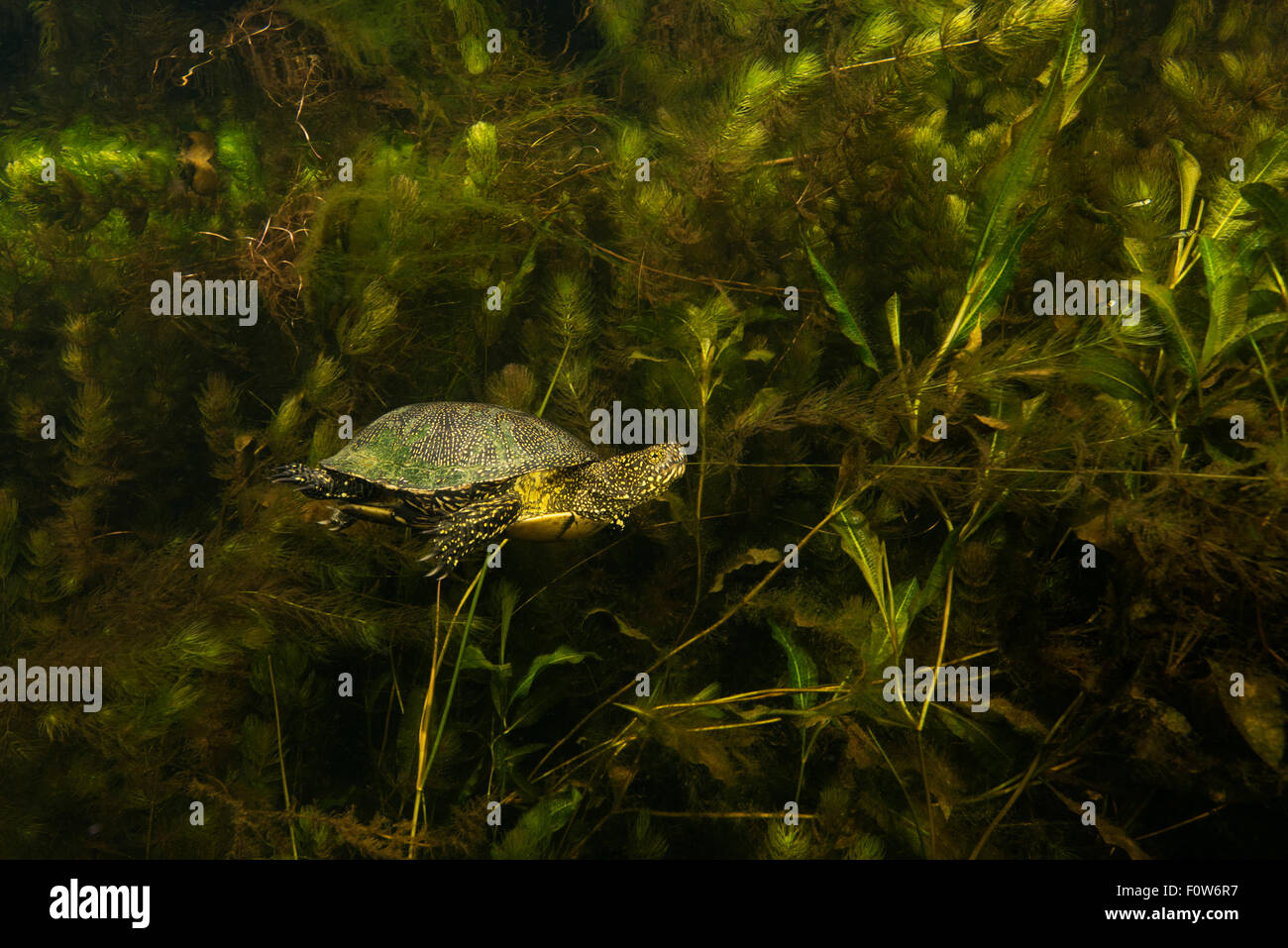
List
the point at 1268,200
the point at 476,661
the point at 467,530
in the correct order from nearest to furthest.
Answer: the point at 1268,200 → the point at 467,530 → the point at 476,661

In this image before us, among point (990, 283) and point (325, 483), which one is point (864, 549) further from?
point (325, 483)

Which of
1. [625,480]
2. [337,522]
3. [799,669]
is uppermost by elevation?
[625,480]

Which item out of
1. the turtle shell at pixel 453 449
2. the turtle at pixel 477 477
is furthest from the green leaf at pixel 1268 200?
the turtle shell at pixel 453 449

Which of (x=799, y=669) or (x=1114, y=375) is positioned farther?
(x=799, y=669)

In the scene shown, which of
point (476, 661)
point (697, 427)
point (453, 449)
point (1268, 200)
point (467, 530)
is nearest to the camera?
point (1268, 200)

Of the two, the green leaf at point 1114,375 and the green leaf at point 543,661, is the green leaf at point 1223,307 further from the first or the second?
the green leaf at point 543,661

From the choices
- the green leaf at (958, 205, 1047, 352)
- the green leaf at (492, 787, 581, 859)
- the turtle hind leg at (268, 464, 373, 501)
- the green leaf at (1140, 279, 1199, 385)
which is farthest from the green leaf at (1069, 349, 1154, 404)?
the turtle hind leg at (268, 464, 373, 501)

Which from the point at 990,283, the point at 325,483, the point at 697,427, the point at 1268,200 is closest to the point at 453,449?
the point at 325,483

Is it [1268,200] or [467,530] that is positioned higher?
[1268,200]

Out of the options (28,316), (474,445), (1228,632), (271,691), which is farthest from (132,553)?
(1228,632)
